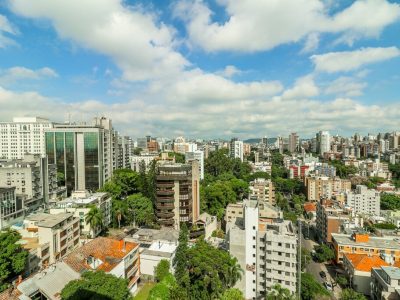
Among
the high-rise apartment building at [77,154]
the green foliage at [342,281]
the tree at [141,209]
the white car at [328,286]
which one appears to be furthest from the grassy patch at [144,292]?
the high-rise apartment building at [77,154]

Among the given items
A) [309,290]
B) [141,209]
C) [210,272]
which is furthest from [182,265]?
[141,209]

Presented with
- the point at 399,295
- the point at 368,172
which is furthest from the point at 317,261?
the point at 368,172

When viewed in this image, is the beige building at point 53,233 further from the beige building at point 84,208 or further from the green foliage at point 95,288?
the green foliage at point 95,288

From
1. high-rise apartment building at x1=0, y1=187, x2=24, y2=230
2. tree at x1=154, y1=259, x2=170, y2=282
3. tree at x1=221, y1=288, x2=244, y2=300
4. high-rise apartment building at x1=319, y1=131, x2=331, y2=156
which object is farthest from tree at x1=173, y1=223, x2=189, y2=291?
high-rise apartment building at x1=319, y1=131, x2=331, y2=156

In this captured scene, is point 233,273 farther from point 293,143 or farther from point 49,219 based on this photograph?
point 293,143

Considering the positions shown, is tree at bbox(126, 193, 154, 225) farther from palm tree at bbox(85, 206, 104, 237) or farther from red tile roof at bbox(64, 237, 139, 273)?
red tile roof at bbox(64, 237, 139, 273)
